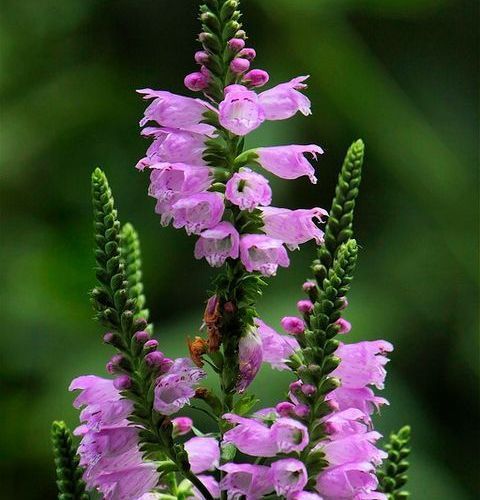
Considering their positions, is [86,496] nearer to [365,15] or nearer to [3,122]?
[3,122]

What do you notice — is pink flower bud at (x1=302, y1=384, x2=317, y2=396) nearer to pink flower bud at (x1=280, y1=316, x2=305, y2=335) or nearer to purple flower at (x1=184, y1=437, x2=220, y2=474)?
pink flower bud at (x1=280, y1=316, x2=305, y2=335)

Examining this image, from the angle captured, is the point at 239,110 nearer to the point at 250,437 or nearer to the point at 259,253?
the point at 259,253

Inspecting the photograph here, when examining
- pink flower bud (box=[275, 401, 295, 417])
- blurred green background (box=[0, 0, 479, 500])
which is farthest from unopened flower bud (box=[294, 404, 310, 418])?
blurred green background (box=[0, 0, 479, 500])

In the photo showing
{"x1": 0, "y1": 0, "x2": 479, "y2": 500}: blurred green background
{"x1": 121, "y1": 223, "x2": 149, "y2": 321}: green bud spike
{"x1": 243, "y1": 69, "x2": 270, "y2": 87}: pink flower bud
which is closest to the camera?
{"x1": 243, "y1": 69, "x2": 270, "y2": 87}: pink flower bud

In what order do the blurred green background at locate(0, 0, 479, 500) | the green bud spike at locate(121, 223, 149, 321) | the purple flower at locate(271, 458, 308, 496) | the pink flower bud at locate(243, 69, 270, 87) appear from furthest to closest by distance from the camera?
the blurred green background at locate(0, 0, 479, 500) < the green bud spike at locate(121, 223, 149, 321) < the pink flower bud at locate(243, 69, 270, 87) < the purple flower at locate(271, 458, 308, 496)

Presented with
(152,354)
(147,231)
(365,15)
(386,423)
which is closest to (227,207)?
(152,354)

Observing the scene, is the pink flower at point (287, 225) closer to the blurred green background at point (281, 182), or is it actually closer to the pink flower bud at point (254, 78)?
the pink flower bud at point (254, 78)
